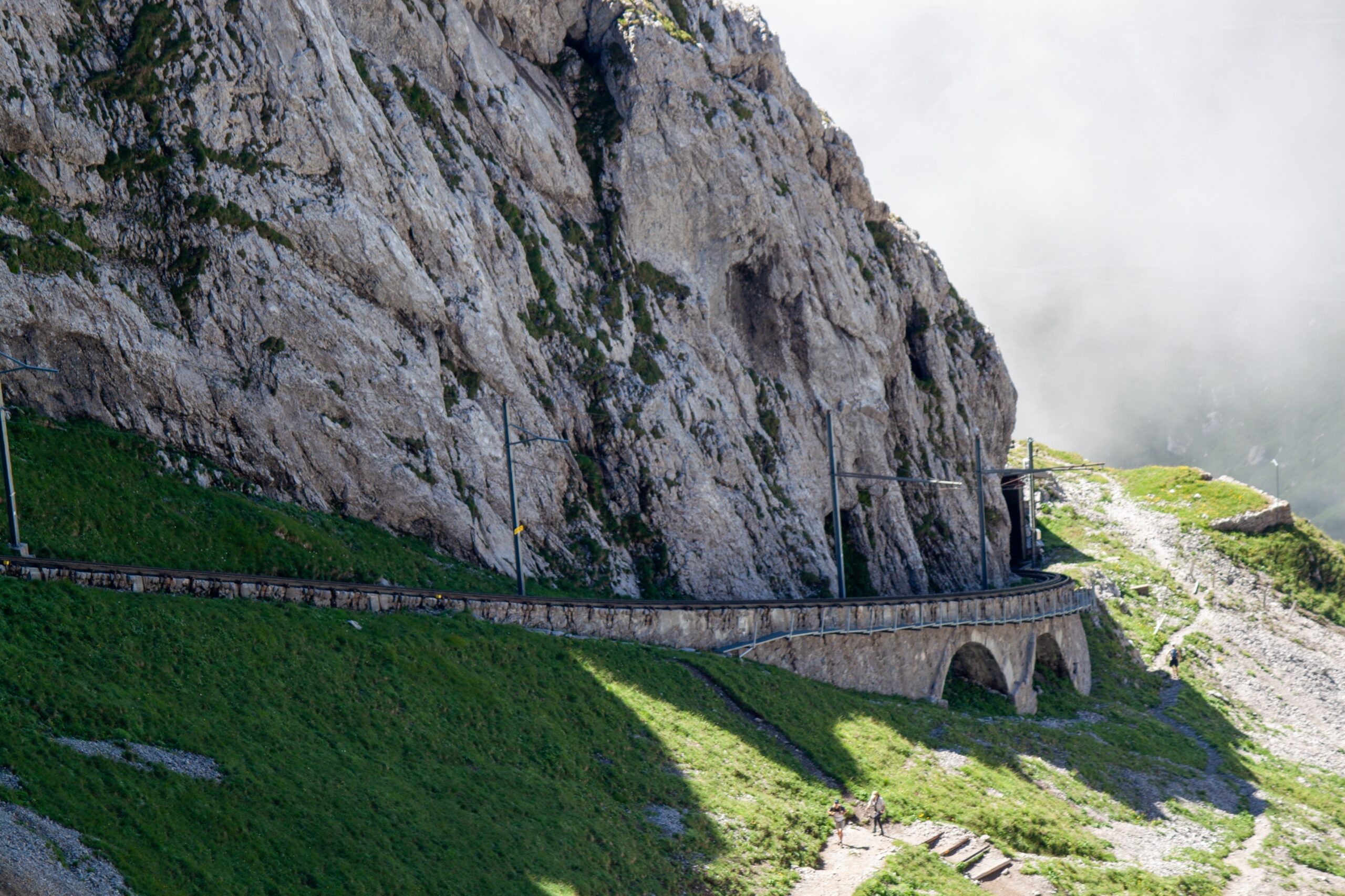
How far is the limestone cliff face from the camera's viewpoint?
42.2 meters

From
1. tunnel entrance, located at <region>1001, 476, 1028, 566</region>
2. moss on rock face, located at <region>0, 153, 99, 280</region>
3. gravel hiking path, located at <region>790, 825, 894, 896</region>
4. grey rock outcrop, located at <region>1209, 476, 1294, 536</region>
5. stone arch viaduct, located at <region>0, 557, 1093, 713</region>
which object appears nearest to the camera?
gravel hiking path, located at <region>790, 825, 894, 896</region>

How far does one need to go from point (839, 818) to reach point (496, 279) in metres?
30.3

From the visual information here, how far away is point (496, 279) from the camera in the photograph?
54.1 meters

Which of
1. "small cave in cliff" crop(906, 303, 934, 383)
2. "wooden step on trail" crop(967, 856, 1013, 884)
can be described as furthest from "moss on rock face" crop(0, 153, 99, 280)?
"small cave in cliff" crop(906, 303, 934, 383)

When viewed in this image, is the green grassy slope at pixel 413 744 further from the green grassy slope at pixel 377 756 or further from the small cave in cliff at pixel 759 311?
the small cave in cliff at pixel 759 311

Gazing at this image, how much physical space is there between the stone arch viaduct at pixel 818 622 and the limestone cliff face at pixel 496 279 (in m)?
8.22

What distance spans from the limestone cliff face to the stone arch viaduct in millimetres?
8220

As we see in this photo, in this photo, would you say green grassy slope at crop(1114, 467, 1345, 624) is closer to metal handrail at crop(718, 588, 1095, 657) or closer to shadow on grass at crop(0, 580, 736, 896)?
metal handrail at crop(718, 588, 1095, 657)

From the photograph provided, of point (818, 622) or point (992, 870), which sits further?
point (818, 622)

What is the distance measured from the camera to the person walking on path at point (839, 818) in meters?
32.3

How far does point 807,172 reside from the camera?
72.4 metres

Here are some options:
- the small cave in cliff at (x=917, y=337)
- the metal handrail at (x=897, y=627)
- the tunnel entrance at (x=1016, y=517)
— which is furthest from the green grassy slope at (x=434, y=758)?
the tunnel entrance at (x=1016, y=517)

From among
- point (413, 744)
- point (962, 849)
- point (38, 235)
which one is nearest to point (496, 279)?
point (38, 235)

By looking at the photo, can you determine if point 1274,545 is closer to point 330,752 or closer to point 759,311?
point 759,311
